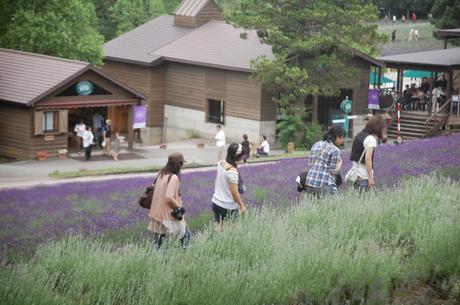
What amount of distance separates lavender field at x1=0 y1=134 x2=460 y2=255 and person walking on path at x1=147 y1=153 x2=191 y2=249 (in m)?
1.54

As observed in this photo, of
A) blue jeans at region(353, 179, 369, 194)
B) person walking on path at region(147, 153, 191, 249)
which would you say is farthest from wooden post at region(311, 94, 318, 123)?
person walking on path at region(147, 153, 191, 249)

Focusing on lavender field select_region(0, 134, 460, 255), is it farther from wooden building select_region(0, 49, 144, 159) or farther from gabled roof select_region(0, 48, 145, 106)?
gabled roof select_region(0, 48, 145, 106)

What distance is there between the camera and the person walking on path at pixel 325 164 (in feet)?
46.3

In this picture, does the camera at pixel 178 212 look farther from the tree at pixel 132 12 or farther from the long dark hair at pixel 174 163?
the tree at pixel 132 12

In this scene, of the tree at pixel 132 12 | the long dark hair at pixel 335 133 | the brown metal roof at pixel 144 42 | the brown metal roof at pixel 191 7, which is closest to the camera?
the long dark hair at pixel 335 133

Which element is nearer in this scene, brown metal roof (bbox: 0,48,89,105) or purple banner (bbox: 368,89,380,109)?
brown metal roof (bbox: 0,48,89,105)

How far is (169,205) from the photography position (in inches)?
486

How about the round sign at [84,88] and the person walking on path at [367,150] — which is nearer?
the person walking on path at [367,150]

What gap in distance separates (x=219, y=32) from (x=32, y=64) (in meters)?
14.1

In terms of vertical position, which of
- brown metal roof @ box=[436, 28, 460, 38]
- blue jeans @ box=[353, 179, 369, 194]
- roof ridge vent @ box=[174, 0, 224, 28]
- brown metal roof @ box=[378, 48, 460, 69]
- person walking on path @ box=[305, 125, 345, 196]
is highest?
roof ridge vent @ box=[174, 0, 224, 28]

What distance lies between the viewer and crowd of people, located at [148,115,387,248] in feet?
40.5

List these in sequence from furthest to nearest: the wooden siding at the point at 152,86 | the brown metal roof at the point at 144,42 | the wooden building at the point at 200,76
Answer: the brown metal roof at the point at 144,42, the wooden siding at the point at 152,86, the wooden building at the point at 200,76

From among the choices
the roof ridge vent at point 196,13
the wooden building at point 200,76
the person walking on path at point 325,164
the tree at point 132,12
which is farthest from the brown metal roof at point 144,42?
the person walking on path at point 325,164

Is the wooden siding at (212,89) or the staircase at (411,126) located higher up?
the wooden siding at (212,89)
